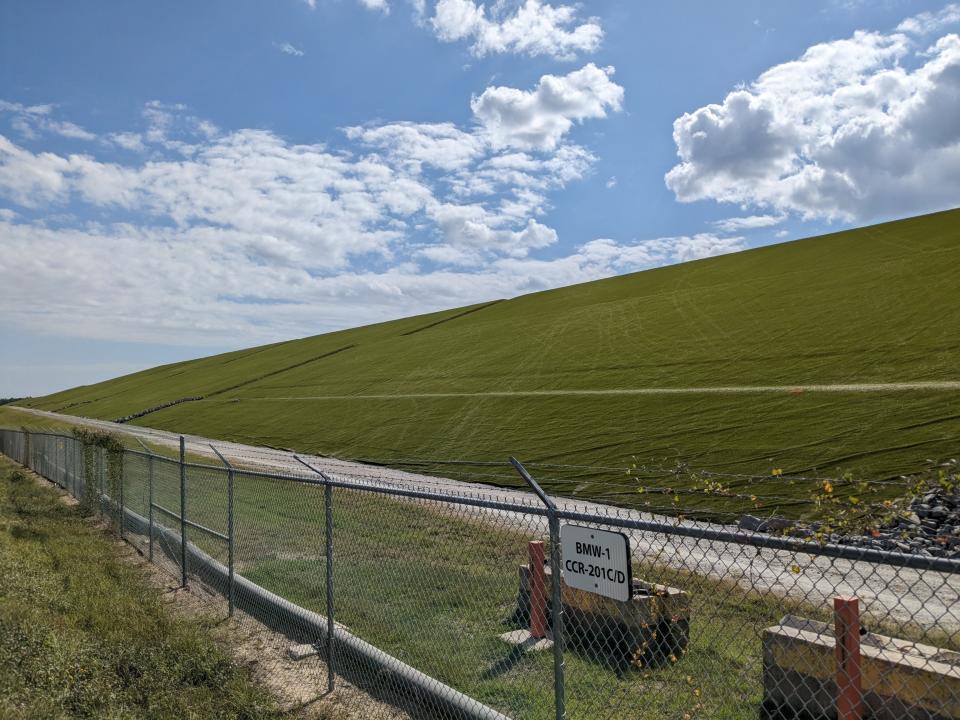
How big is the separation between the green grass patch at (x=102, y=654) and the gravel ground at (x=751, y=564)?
2.67m

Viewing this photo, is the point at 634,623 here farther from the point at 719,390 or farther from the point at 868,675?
the point at 719,390

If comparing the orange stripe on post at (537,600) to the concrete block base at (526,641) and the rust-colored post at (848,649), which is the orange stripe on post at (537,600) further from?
the rust-colored post at (848,649)

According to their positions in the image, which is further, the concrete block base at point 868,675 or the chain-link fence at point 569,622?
the concrete block base at point 868,675

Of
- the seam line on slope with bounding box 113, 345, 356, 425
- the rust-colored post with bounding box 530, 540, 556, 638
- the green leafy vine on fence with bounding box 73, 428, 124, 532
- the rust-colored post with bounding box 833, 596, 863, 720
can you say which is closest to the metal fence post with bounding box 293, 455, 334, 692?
the rust-colored post with bounding box 530, 540, 556, 638

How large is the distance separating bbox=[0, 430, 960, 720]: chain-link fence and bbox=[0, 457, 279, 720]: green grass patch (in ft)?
2.23

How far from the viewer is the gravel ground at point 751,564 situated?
19.6 feet

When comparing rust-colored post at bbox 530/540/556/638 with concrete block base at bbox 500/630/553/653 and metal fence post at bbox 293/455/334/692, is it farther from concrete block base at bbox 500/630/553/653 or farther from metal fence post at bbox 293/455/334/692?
metal fence post at bbox 293/455/334/692

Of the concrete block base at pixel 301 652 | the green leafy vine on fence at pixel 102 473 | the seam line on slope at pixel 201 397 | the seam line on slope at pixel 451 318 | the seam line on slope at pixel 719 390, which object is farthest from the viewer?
the seam line on slope at pixel 451 318

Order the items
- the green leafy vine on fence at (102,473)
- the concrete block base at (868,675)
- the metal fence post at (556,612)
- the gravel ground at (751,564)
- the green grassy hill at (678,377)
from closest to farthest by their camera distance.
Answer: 1. the metal fence post at (556,612)
2. the concrete block base at (868,675)
3. the gravel ground at (751,564)
4. the green leafy vine on fence at (102,473)
5. the green grassy hill at (678,377)

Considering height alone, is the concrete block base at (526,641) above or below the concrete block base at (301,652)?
above

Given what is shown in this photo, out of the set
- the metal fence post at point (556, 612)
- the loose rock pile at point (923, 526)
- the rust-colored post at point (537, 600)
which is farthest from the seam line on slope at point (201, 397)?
the metal fence post at point (556, 612)

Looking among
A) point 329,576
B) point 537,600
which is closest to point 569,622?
point 537,600

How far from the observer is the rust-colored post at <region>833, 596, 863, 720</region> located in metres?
4.38

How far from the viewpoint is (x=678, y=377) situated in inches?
1282
